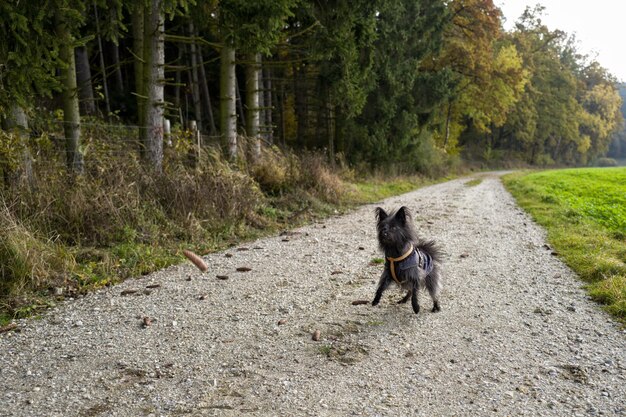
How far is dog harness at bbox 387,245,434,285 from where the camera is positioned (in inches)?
184

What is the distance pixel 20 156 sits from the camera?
6348 millimetres

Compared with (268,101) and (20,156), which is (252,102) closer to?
(268,101)

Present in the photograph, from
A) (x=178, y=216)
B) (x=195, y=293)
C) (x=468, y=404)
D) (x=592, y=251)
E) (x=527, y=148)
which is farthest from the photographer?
(x=527, y=148)

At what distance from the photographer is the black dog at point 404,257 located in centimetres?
466

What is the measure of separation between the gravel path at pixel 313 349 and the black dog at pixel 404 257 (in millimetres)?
344

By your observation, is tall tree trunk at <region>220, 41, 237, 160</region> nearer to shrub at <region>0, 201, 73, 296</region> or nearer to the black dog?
shrub at <region>0, 201, 73, 296</region>

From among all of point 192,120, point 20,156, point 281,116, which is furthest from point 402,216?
point 281,116

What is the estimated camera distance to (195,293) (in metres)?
5.44

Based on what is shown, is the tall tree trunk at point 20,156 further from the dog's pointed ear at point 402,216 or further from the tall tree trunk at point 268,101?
the tall tree trunk at point 268,101

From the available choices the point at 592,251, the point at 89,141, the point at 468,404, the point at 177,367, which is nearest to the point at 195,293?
the point at 177,367

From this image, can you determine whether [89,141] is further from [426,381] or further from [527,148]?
[527,148]

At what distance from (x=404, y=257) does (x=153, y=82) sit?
701 centimetres

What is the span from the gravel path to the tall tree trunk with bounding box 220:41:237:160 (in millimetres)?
5644

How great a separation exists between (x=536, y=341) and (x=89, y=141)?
7.78m
